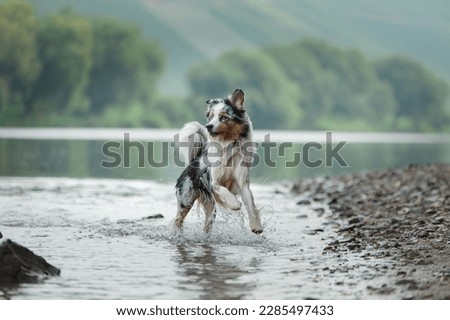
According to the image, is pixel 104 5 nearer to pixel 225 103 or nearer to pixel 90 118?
pixel 90 118

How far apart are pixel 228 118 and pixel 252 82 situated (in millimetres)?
97045

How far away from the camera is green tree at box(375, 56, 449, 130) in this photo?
322ft

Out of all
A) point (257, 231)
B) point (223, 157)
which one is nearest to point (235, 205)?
point (257, 231)

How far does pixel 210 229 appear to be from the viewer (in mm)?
10172

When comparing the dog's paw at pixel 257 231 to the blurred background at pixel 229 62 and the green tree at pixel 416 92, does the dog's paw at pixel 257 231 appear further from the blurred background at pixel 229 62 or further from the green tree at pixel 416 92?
the green tree at pixel 416 92

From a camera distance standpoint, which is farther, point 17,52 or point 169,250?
point 17,52

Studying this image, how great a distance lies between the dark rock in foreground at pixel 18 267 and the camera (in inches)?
279

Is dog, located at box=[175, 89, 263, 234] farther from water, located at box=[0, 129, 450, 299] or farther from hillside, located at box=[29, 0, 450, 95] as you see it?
hillside, located at box=[29, 0, 450, 95]

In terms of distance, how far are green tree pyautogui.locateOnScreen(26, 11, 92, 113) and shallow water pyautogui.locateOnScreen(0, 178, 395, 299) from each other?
70239 mm

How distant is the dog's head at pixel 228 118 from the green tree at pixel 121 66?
264 ft

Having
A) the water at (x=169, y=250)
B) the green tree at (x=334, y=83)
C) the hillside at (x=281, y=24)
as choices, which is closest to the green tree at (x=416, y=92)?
the green tree at (x=334, y=83)

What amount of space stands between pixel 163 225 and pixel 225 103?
2.30 metres

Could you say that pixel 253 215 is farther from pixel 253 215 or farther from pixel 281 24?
pixel 281 24

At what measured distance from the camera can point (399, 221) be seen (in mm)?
10805
